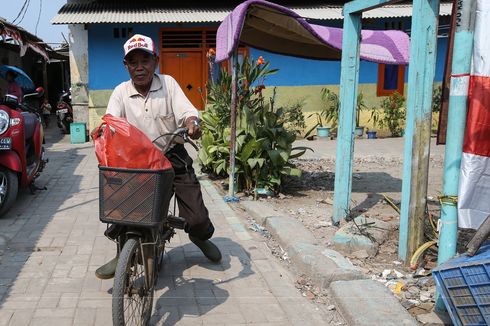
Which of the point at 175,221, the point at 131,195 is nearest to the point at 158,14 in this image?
the point at 175,221

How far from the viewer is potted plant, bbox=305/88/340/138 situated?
12.6m

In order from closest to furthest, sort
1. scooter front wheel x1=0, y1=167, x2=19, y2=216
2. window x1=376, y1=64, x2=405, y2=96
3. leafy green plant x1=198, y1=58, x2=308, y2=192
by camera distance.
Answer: scooter front wheel x1=0, y1=167, x2=19, y2=216, leafy green plant x1=198, y1=58, x2=308, y2=192, window x1=376, y1=64, x2=405, y2=96

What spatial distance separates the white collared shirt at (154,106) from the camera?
3.42 metres

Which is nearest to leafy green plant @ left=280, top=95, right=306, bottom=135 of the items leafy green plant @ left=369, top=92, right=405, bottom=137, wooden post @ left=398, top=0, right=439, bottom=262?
leafy green plant @ left=369, top=92, right=405, bottom=137

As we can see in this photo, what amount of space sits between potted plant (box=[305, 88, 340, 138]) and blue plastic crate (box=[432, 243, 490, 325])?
985cm

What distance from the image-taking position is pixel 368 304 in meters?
3.27

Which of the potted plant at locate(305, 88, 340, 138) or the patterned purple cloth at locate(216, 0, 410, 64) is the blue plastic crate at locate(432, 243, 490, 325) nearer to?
the patterned purple cloth at locate(216, 0, 410, 64)

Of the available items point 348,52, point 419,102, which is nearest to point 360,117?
point 348,52

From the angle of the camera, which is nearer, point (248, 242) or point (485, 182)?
point (485, 182)

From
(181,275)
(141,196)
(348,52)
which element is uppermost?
(348,52)

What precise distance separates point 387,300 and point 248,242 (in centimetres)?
175

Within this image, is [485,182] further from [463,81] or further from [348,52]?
[348,52]

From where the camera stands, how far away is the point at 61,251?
14.5ft

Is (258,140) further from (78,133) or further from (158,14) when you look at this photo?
(78,133)
